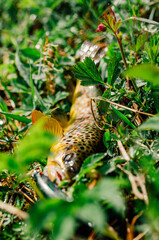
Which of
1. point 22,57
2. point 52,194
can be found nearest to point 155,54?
point 52,194

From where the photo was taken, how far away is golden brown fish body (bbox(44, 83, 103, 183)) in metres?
2.00

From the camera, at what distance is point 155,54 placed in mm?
2031

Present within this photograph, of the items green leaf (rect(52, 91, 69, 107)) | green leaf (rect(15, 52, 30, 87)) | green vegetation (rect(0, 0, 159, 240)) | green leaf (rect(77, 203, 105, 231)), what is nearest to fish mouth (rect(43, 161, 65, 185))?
green vegetation (rect(0, 0, 159, 240))

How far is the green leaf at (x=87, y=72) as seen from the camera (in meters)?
2.03

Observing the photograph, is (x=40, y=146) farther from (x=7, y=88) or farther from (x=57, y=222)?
(x=7, y=88)

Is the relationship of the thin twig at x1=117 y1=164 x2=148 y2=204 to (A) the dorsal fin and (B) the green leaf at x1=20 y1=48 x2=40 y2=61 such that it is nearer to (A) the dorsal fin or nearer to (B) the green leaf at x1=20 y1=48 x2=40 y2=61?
(A) the dorsal fin

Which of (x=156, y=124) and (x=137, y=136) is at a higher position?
(x=156, y=124)

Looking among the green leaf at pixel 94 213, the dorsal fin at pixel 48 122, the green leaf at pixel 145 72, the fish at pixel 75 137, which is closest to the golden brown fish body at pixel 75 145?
the fish at pixel 75 137

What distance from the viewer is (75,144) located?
2.26 meters

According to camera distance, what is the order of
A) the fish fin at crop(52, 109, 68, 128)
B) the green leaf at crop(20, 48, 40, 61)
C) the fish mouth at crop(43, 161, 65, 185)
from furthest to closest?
the green leaf at crop(20, 48, 40, 61), the fish fin at crop(52, 109, 68, 128), the fish mouth at crop(43, 161, 65, 185)

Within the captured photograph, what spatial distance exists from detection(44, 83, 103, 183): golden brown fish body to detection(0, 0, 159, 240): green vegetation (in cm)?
13

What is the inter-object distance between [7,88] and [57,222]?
2.73 m

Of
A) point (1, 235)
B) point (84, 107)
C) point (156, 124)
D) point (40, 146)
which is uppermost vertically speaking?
point (40, 146)

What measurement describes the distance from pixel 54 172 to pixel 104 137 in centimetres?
54
